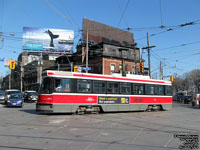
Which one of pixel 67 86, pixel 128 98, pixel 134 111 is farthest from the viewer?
pixel 134 111

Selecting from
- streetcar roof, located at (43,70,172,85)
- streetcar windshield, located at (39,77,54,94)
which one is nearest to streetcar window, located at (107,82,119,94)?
streetcar roof, located at (43,70,172,85)

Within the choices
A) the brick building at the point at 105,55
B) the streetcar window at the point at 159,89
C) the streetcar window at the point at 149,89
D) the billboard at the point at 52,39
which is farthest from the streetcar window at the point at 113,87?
the billboard at the point at 52,39

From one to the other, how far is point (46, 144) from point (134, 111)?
42.6ft

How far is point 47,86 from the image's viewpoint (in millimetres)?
13352

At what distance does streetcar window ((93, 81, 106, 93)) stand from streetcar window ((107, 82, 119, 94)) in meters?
0.44

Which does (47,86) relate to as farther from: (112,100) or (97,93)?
(112,100)

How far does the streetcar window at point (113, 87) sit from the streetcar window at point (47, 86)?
176 inches

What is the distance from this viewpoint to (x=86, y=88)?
14.4m

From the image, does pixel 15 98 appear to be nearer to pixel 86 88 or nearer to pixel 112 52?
pixel 86 88

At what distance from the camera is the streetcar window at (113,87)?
15.5 m

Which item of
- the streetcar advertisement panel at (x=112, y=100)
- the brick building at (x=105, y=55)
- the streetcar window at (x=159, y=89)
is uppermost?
the brick building at (x=105, y=55)

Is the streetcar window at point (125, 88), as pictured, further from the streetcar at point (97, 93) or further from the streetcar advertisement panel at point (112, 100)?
the streetcar advertisement panel at point (112, 100)

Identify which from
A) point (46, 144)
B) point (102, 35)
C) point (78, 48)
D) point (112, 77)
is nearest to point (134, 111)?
point (112, 77)

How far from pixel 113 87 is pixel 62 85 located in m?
4.23
